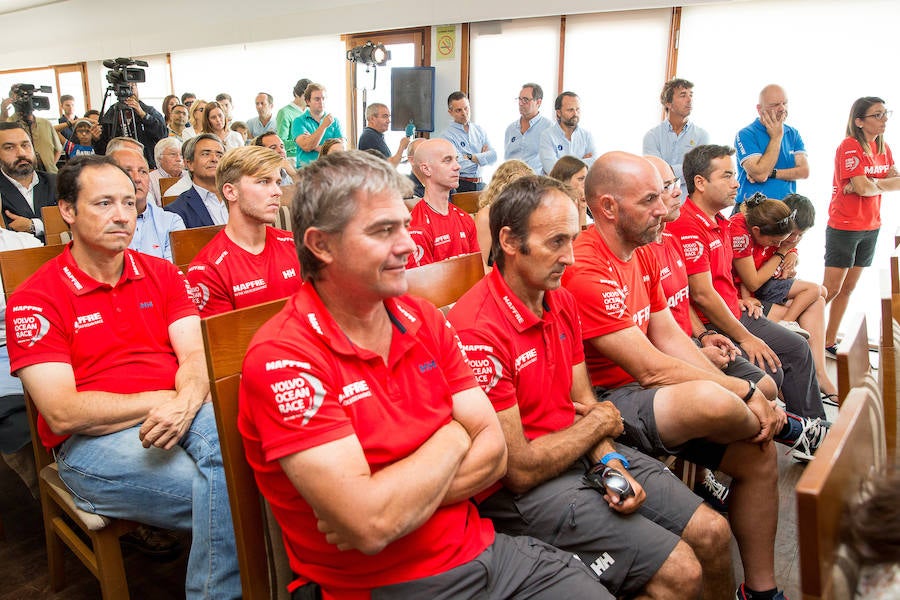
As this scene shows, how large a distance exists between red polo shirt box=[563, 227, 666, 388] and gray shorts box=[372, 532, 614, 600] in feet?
2.39

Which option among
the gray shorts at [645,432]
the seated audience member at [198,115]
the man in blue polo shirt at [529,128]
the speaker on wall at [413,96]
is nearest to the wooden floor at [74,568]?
the gray shorts at [645,432]

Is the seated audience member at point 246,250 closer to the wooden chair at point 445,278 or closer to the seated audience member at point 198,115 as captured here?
the wooden chair at point 445,278

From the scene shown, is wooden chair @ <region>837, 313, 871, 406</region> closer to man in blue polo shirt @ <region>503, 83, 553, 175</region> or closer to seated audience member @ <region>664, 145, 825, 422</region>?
seated audience member @ <region>664, 145, 825, 422</region>

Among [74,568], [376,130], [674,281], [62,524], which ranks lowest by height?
[74,568]

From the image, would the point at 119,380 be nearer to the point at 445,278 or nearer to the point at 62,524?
the point at 62,524

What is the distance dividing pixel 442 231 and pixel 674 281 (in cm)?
130

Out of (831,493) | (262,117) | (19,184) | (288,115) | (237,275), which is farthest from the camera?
(262,117)

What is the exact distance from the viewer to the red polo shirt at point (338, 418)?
1.02 m

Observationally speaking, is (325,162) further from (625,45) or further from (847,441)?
(625,45)

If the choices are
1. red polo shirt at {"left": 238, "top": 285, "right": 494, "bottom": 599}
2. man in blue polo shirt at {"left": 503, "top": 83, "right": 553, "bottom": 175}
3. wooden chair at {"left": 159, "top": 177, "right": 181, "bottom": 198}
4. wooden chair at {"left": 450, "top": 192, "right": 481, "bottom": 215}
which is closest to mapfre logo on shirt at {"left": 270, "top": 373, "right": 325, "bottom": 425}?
red polo shirt at {"left": 238, "top": 285, "right": 494, "bottom": 599}

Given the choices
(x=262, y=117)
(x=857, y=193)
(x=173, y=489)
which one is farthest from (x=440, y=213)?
(x=262, y=117)

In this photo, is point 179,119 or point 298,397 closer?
point 298,397

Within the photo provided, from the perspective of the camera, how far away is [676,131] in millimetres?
4828

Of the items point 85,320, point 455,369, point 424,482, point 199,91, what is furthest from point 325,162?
point 199,91
